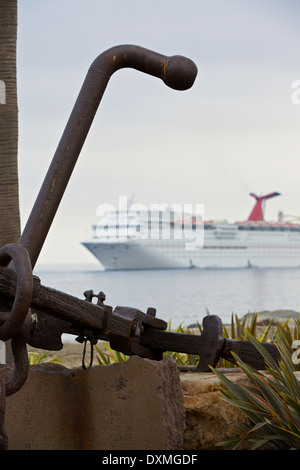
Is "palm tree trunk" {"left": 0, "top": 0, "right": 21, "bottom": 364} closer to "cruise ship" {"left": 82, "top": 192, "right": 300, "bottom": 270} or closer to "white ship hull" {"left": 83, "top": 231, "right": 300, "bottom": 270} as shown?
"cruise ship" {"left": 82, "top": 192, "right": 300, "bottom": 270}

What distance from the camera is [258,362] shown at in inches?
142

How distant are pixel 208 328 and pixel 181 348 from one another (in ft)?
0.59

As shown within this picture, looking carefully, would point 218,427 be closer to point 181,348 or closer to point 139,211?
point 181,348

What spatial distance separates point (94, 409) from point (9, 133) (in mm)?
2722

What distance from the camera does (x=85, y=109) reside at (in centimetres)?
300

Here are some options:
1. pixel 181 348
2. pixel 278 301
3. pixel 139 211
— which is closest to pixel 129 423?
pixel 181 348

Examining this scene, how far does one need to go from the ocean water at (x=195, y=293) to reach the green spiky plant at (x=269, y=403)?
14.5 metres

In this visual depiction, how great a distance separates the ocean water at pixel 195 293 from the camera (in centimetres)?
2817

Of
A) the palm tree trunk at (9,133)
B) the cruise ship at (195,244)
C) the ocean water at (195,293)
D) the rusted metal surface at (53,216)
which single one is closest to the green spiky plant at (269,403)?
the rusted metal surface at (53,216)

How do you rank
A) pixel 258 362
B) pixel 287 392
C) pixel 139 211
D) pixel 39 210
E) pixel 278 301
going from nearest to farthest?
pixel 39 210
pixel 287 392
pixel 258 362
pixel 278 301
pixel 139 211

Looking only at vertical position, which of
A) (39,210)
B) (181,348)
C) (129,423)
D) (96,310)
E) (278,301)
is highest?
(39,210)

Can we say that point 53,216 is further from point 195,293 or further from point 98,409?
point 195,293
